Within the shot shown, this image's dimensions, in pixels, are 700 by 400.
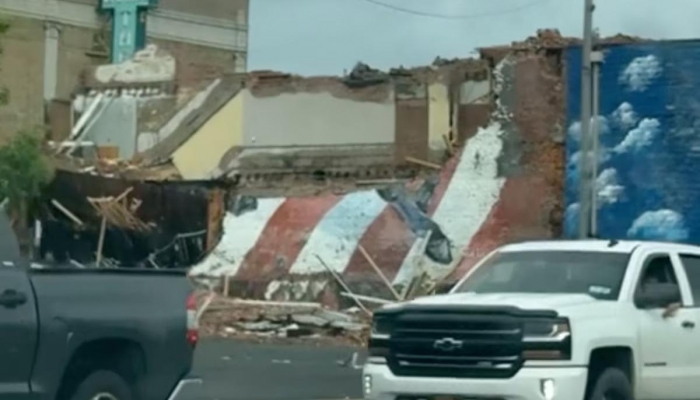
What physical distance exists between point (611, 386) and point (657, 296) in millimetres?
1233

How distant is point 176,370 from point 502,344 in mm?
2833

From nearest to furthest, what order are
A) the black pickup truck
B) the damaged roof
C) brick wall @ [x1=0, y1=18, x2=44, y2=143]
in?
the black pickup truck → the damaged roof → brick wall @ [x1=0, y1=18, x2=44, y2=143]

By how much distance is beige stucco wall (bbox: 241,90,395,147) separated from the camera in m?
44.0

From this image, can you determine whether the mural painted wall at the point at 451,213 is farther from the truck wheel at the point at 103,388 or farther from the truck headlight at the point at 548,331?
the truck wheel at the point at 103,388

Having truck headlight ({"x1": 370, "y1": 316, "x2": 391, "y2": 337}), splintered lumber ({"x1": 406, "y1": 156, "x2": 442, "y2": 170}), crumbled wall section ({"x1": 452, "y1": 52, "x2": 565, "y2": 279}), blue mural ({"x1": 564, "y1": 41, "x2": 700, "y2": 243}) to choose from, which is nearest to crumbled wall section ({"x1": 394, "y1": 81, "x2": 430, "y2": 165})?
splintered lumber ({"x1": 406, "y1": 156, "x2": 442, "y2": 170})

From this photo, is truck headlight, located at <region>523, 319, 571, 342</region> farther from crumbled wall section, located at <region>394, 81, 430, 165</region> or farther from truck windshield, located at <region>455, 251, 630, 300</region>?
Answer: crumbled wall section, located at <region>394, 81, 430, 165</region>

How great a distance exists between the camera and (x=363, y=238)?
136ft

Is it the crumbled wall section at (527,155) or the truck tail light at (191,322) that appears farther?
the crumbled wall section at (527,155)

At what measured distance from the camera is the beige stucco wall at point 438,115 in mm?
42250

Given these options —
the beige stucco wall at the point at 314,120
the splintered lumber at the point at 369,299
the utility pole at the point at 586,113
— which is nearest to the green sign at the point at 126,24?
the beige stucco wall at the point at 314,120

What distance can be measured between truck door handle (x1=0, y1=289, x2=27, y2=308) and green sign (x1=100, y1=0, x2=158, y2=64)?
4613 cm

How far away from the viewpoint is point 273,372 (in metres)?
26.0

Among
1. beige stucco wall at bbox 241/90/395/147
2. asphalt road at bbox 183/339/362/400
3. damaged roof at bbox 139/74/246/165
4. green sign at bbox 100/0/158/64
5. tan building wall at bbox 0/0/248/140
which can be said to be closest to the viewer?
asphalt road at bbox 183/339/362/400

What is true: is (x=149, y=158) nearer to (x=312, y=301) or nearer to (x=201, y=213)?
(x=201, y=213)
